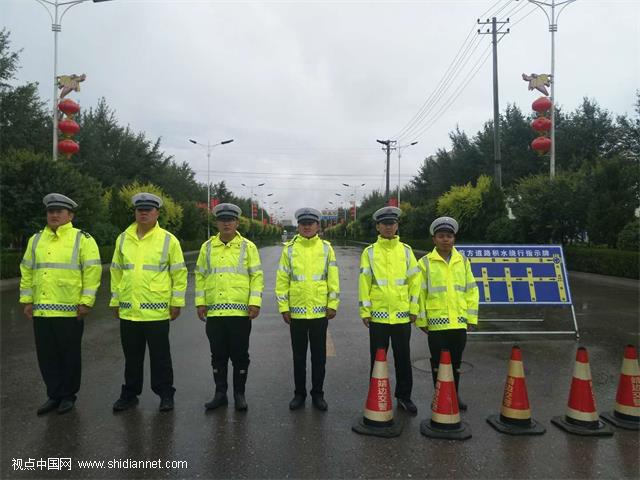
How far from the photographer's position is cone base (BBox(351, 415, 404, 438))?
3847mm

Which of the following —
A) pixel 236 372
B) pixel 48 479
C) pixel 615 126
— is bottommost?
pixel 48 479

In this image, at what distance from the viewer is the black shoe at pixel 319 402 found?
438cm

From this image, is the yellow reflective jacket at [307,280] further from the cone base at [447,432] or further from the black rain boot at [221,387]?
the cone base at [447,432]

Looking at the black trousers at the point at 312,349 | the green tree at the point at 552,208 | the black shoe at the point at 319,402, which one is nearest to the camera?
the black shoe at the point at 319,402

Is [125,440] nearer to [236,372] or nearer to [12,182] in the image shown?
[236,372]

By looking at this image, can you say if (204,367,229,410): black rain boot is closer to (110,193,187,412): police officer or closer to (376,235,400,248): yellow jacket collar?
(110,193,187,412): police officer

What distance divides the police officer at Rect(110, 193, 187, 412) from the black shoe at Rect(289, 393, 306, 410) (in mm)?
1081

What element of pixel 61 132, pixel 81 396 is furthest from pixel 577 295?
pixel 61 132

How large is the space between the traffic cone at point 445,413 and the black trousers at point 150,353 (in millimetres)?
2313

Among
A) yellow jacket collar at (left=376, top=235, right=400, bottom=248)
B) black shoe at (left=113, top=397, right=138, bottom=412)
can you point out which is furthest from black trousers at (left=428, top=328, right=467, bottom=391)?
black shoe at (left=113, top=397, right=138, bottom=412)

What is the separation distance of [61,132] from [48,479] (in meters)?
19.2

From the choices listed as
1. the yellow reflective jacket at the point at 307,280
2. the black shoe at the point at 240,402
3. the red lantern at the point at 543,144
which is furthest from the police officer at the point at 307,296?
the red lantern at the point at 543,144

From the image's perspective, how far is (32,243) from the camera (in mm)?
4414

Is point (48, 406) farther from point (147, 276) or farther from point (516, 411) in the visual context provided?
point (516, 411)
